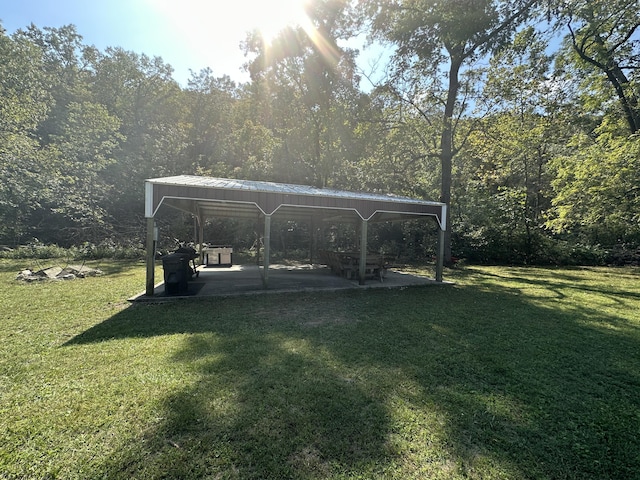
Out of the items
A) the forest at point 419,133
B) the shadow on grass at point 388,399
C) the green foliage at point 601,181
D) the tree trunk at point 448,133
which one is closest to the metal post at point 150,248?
the shadow on grass at point 388,399

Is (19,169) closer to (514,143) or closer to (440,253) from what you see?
(440,253)

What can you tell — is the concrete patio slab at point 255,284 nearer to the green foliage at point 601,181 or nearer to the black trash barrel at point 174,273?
the black trash barrel at point 174,273

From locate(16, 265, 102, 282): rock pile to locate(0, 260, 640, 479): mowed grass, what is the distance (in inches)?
113

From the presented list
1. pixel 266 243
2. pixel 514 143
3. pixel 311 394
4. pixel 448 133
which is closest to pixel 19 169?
pixel 266 243

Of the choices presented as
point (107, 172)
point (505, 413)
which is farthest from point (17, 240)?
point (505, 413)

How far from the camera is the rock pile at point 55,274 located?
8.12 m

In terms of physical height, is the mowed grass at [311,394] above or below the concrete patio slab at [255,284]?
below

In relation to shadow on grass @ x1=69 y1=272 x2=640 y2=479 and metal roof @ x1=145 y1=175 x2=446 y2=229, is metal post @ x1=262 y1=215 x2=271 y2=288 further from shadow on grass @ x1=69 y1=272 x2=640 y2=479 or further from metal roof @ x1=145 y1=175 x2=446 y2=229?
shadow on grass @ x1=69 y1=272 x2=640 y2=479

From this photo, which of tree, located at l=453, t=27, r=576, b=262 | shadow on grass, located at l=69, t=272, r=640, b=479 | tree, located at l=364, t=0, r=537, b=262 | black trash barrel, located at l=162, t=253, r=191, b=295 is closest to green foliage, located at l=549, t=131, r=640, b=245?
tree, located at l=453, t=27, r=576, b=262

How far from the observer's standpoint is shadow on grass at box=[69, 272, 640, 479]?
2.04 m

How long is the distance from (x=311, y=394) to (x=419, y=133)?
15399mm

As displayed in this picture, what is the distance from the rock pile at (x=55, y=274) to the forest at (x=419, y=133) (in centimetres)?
744

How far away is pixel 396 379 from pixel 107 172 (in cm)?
2363

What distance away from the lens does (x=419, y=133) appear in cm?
1545
